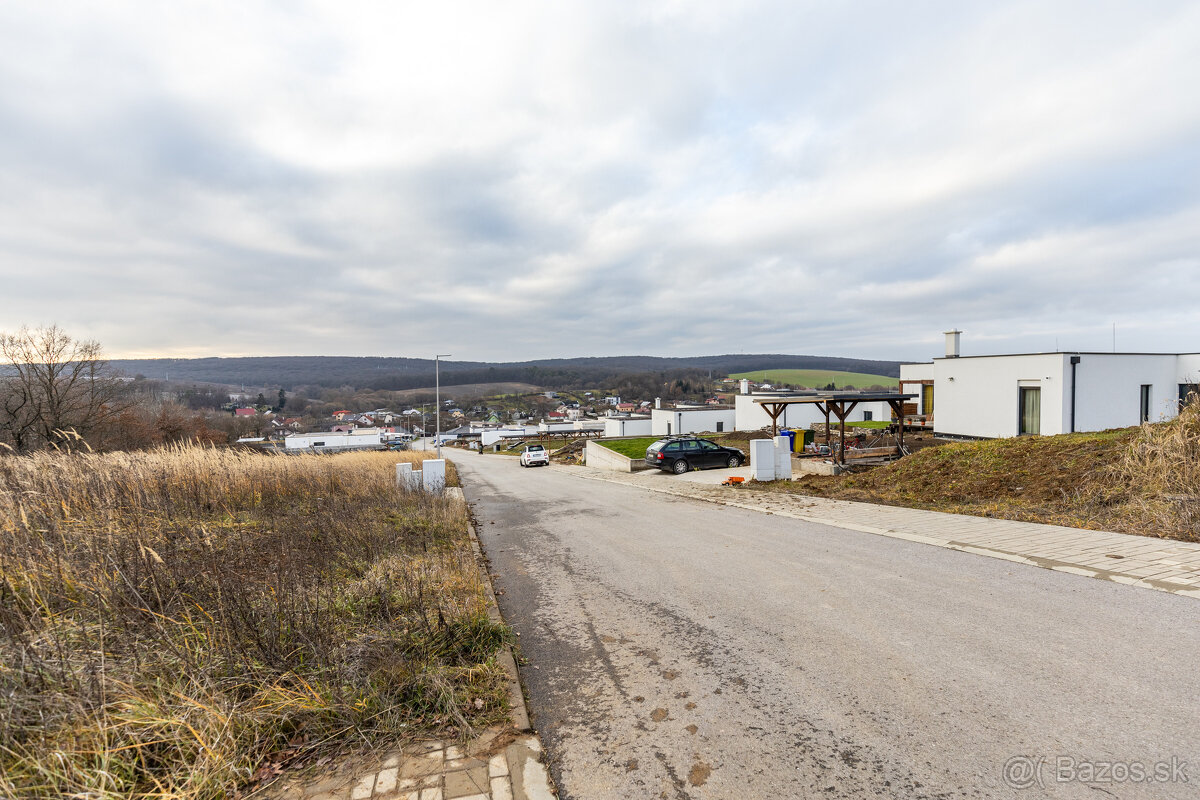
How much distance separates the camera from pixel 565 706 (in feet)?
12.5

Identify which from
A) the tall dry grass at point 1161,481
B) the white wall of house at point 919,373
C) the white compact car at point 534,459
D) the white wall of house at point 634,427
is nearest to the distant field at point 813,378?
the white wall of house at point 634,427

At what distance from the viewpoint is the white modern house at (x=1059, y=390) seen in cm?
2003

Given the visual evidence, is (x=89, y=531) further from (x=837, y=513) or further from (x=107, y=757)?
(x=837, y=513)

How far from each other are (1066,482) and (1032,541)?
4.05 metres

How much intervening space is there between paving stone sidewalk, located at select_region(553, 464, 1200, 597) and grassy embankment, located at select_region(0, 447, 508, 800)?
6.57 meters

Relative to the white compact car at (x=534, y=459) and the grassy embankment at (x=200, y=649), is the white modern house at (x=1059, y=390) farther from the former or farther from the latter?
the white compact car at (x=534, y=459)

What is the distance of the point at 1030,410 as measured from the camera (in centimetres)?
2122

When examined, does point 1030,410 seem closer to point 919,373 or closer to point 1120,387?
point 1120,387

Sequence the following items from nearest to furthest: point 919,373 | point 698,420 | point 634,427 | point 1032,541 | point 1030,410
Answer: point 1032,541
point 1030,410
point 919,373
point 698,420
point 634,427

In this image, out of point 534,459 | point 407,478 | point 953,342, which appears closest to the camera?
point 407,478

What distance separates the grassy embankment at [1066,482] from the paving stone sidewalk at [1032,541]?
0.66 meters

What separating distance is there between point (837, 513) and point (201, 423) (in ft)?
185

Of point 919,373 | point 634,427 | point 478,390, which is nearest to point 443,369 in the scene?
point 478,390

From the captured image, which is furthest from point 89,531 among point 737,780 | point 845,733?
point 845,733
